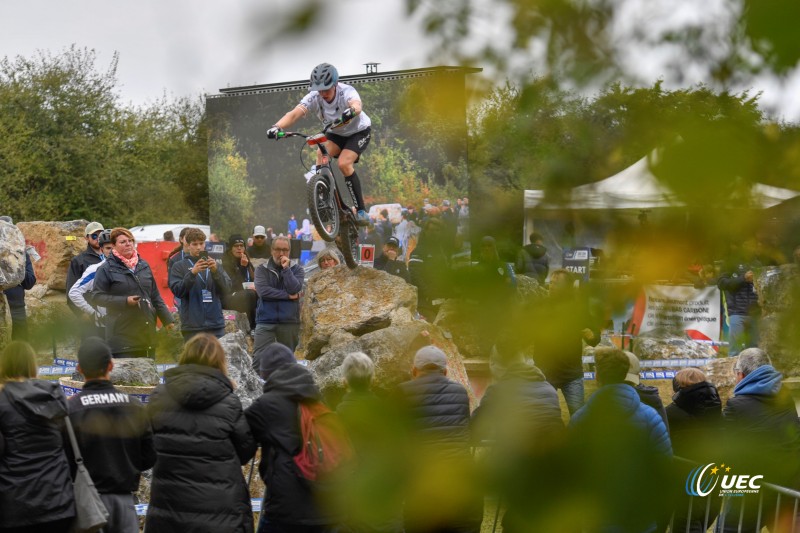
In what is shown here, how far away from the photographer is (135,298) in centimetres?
646

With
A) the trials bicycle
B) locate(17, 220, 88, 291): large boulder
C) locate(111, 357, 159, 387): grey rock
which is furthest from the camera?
locate(17, 220, 88, 291): large boulder

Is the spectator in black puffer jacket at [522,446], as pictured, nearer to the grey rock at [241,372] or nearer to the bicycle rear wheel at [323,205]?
the grey rock at [241,372]

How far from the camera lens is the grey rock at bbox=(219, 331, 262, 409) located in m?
6.97

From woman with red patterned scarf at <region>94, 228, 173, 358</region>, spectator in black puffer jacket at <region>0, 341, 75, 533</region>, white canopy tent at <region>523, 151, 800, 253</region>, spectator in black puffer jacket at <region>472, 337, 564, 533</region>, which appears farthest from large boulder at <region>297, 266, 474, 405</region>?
white canopy tent at <region>523, 151, 800, 253</region>

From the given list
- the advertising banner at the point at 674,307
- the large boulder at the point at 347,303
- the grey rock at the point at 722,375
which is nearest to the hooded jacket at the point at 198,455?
the advertising banner at the point at 674,307

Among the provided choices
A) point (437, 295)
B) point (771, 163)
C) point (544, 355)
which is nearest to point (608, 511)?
point (544, 355)

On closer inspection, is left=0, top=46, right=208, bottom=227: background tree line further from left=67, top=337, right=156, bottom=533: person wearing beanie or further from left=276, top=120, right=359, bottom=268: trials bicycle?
left=276, top=120, right=359, bottom=268: trials bicycle

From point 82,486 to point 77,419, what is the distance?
0.34 metres

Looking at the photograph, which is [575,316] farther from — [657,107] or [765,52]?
[765,52]

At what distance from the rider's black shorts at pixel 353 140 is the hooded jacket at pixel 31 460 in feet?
14.4

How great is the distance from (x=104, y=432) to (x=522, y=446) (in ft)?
12.0

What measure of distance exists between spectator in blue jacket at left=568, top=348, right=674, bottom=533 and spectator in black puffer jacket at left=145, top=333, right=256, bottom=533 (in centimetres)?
331

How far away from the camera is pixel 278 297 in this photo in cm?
Answer: 838

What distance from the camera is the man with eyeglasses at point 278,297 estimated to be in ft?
27.3
